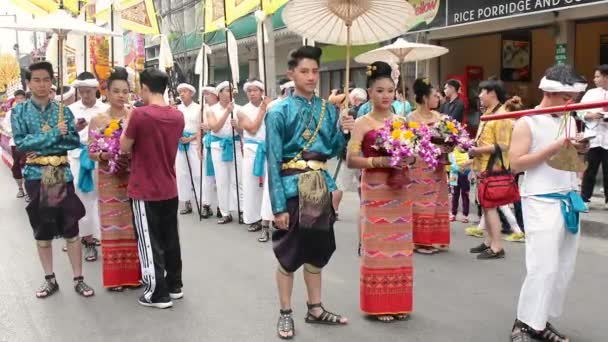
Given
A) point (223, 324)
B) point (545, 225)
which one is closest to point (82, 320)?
point (223, 324)

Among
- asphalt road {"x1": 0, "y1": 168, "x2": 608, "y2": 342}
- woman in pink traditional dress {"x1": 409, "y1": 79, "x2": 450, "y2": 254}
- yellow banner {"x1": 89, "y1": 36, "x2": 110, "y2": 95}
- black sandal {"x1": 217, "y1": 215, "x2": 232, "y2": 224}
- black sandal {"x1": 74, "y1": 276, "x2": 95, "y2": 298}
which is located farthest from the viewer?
yellow banner {"x1": 89, "y1": 36, "x2": 110, "y2": 95}

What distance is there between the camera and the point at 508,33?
1282cm

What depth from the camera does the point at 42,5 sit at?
814 centimetres

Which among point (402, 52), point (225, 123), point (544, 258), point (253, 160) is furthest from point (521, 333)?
point (225, 123)

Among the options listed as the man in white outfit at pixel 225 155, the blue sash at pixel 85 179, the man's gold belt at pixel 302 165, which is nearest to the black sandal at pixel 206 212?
the man in white outfit at pixel 225 155

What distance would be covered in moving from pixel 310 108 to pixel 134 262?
91.8 inches

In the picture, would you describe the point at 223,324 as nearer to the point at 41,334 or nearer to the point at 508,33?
the point at 41,334

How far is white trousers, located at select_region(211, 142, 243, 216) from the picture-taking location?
874 cm

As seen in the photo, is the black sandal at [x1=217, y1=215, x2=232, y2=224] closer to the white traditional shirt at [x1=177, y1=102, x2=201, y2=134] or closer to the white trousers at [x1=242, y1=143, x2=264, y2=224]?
the white trousers at [x1=242, y1=143, x2=264, y2=224]

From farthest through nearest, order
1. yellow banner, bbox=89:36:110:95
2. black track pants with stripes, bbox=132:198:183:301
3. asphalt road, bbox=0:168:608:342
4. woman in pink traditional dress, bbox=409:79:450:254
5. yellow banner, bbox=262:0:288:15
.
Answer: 1. yellow banner, bbox=89:36:110:95
2. yellow banner, bbox=262:0:288:15
3. woman in pink traditional dress, bbox=409:79:450:254
4. black track pants with stripes, bbox=132:198:183:301
5. asphalt road, bbox=0:168:608:342

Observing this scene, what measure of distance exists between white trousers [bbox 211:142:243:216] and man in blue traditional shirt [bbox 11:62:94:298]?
357 centimetres

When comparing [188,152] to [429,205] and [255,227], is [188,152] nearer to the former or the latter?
[255,227]

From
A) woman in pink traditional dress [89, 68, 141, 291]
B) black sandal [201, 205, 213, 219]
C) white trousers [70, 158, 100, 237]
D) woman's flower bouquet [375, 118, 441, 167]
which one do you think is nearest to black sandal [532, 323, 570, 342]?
woman's flower bouquet [375, 118, 441, 167]

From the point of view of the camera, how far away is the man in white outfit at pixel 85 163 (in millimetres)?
6043
